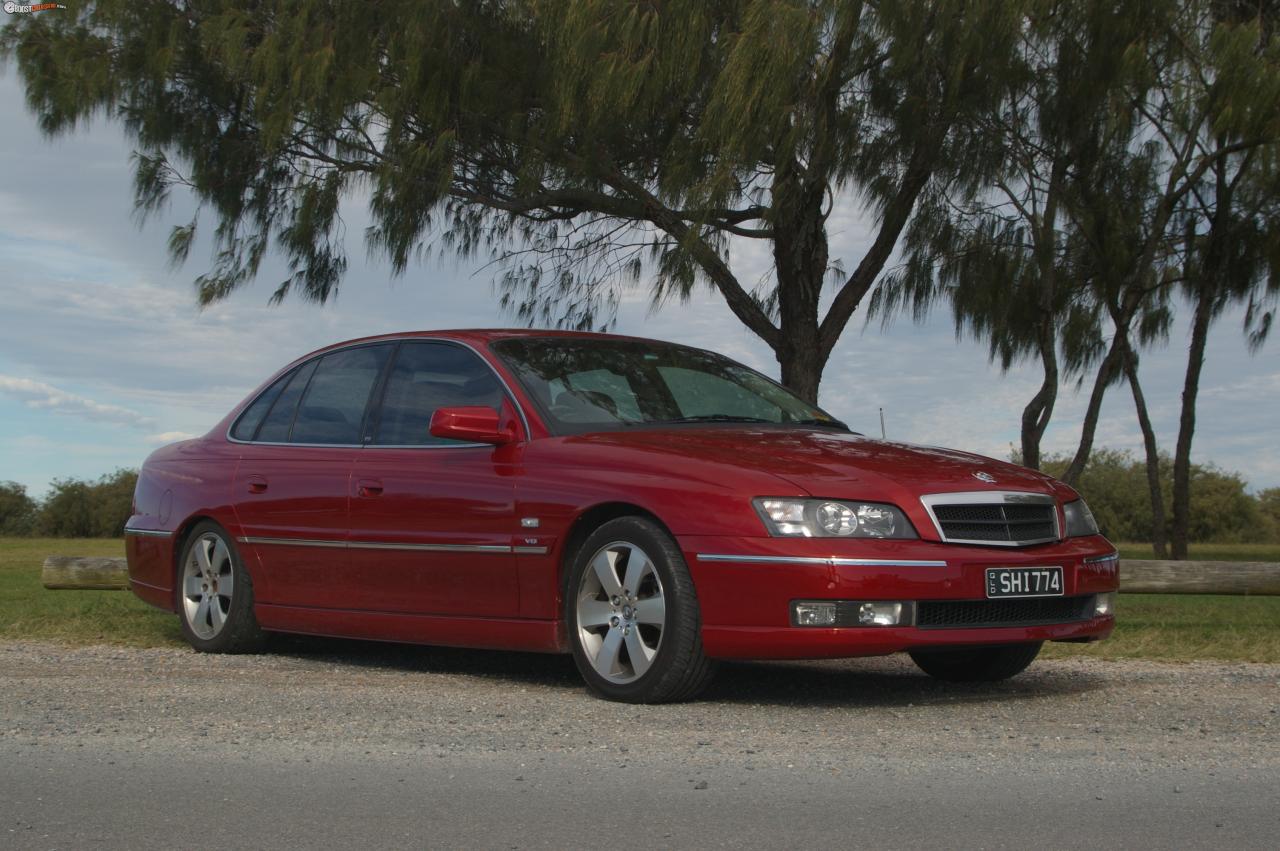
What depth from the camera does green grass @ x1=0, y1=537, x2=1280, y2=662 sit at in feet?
27.6

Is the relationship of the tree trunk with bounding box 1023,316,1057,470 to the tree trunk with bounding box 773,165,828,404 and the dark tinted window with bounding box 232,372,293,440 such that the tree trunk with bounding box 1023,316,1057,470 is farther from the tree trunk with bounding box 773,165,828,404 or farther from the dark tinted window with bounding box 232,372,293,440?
the dark tinted window with bounding box 232,372,293,440

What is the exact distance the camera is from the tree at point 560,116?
11.5 m

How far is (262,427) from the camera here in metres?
8.05

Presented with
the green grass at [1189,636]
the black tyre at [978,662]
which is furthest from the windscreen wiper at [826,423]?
the green grass at [1189,636]

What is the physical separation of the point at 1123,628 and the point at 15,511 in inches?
2017

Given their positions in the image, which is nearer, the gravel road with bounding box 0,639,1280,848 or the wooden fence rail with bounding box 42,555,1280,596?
the gravel road with bounding box 0,639,1280,848

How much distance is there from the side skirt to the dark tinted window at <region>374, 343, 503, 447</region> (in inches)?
31.5

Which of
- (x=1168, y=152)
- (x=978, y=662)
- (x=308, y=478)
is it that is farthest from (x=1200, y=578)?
(x=1168, y=152)

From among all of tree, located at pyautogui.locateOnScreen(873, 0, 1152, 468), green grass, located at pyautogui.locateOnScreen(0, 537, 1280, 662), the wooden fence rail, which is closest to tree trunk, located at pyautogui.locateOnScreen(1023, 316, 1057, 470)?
tree, located at pyautogui.locateOnScreen(873, 0, 1152, 468)

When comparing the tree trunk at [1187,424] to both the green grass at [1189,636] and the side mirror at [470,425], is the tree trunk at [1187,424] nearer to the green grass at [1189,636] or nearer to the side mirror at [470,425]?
the green grass at [1189,636]

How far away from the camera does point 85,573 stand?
11.2m

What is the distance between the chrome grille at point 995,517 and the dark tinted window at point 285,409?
3616 mm

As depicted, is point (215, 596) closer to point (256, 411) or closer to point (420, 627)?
point (256, 411)

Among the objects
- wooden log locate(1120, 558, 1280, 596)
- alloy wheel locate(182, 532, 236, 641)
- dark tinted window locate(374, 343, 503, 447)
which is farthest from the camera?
wooden log locate(1120, 558, 1280, 596)
